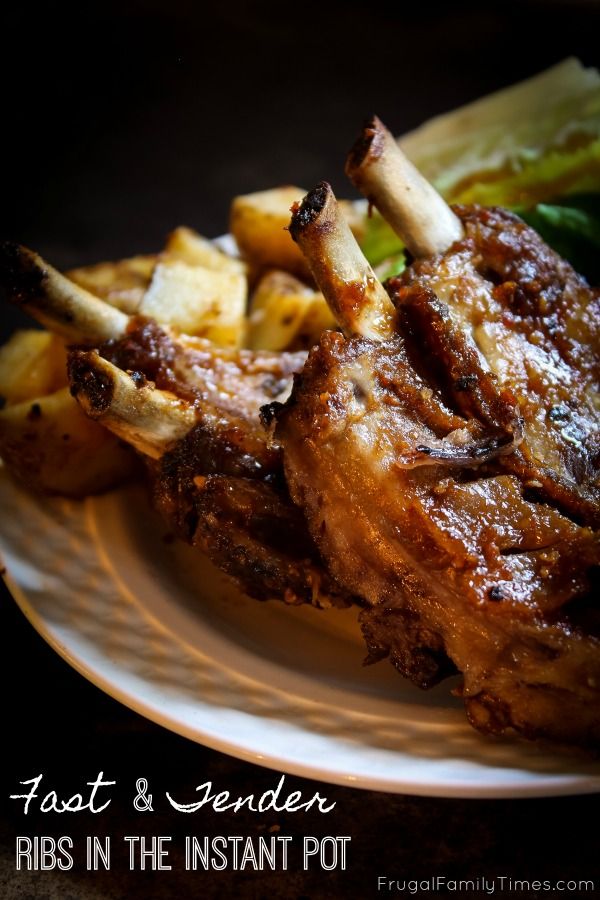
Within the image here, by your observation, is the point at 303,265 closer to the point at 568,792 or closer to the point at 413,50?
the point at 568,792

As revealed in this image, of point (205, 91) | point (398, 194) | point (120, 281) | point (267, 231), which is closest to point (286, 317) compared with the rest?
point (267, 231)

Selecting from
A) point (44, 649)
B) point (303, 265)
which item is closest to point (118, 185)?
point (303, 265)

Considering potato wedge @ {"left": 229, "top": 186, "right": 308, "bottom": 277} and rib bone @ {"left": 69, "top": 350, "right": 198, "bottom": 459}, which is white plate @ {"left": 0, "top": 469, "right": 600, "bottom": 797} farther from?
potato wedge @ {"left": 229, "top": 186, "right": 308, "bottom": 277}

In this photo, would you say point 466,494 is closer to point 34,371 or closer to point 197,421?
point 197,421

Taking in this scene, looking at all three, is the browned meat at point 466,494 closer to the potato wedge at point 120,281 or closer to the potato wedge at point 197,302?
the potato wedge at point 197,302

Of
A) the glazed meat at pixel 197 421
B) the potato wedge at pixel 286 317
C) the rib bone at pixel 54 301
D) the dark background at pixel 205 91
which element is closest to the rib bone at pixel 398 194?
the glazed meat at pixel 197 421

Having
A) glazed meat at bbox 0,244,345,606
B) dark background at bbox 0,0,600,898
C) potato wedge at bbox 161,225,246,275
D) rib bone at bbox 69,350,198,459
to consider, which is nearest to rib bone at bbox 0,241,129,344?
glazed meat at bbox 0,244,345,606
